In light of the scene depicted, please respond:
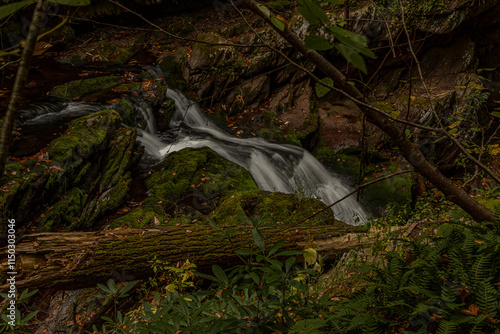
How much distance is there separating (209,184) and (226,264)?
273 cm

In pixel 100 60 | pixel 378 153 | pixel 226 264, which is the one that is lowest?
pixel 378 153

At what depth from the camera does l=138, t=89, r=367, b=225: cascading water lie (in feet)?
23.2

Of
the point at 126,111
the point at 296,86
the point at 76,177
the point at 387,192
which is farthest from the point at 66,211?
the point at 296,86

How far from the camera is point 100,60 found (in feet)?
32.9

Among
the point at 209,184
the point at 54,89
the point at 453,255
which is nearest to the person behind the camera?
the point at 453,255

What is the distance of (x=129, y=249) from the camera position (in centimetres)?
344

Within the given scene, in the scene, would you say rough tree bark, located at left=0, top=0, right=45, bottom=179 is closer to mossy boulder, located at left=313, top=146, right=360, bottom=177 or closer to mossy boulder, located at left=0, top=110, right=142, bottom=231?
mossy boulder, located at left=0, top=110, right=142, bottom=231

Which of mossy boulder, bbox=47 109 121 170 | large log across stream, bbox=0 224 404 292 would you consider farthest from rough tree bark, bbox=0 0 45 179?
mossy boulder, bbox=47 109 121 170

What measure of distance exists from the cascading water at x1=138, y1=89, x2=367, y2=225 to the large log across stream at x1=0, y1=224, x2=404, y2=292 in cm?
303

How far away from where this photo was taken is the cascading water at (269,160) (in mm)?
7074

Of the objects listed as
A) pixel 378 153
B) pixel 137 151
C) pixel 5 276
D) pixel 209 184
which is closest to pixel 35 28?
pixel 5 276

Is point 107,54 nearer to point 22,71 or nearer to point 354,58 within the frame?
point 22,71

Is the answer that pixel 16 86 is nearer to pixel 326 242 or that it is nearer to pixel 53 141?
pixel 326 242

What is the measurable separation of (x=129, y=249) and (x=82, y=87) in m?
6.64
